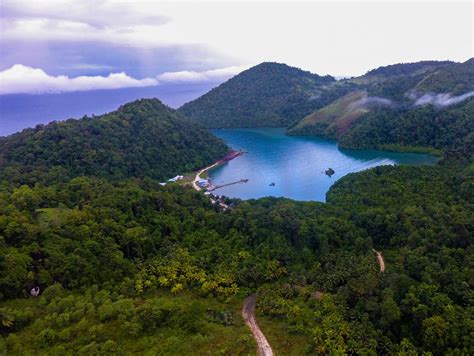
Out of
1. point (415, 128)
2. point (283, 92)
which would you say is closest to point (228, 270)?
point (415, 128)

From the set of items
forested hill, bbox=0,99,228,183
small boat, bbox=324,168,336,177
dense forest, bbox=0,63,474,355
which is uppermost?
forested hill, bbox=0,99,228,183

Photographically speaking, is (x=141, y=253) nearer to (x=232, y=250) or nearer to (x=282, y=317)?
(x=232, y=250)

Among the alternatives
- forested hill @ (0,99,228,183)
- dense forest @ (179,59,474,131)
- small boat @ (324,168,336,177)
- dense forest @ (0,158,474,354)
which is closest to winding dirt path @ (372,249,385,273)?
dense forest @ (0,158,474,354)

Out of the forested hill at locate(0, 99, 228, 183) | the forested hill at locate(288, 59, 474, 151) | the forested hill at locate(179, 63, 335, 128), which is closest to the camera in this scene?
the forested hill at locate(0, 99, 228, 183)

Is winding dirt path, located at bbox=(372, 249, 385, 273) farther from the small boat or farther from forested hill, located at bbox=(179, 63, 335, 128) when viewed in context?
forested hill, located at bbox=(179, 63, 335, 128)

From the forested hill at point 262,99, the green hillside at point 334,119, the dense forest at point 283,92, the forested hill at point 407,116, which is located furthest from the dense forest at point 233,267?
the forested hill at point 262,99

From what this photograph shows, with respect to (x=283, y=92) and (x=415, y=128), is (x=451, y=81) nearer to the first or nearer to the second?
(x=415, y=128)
